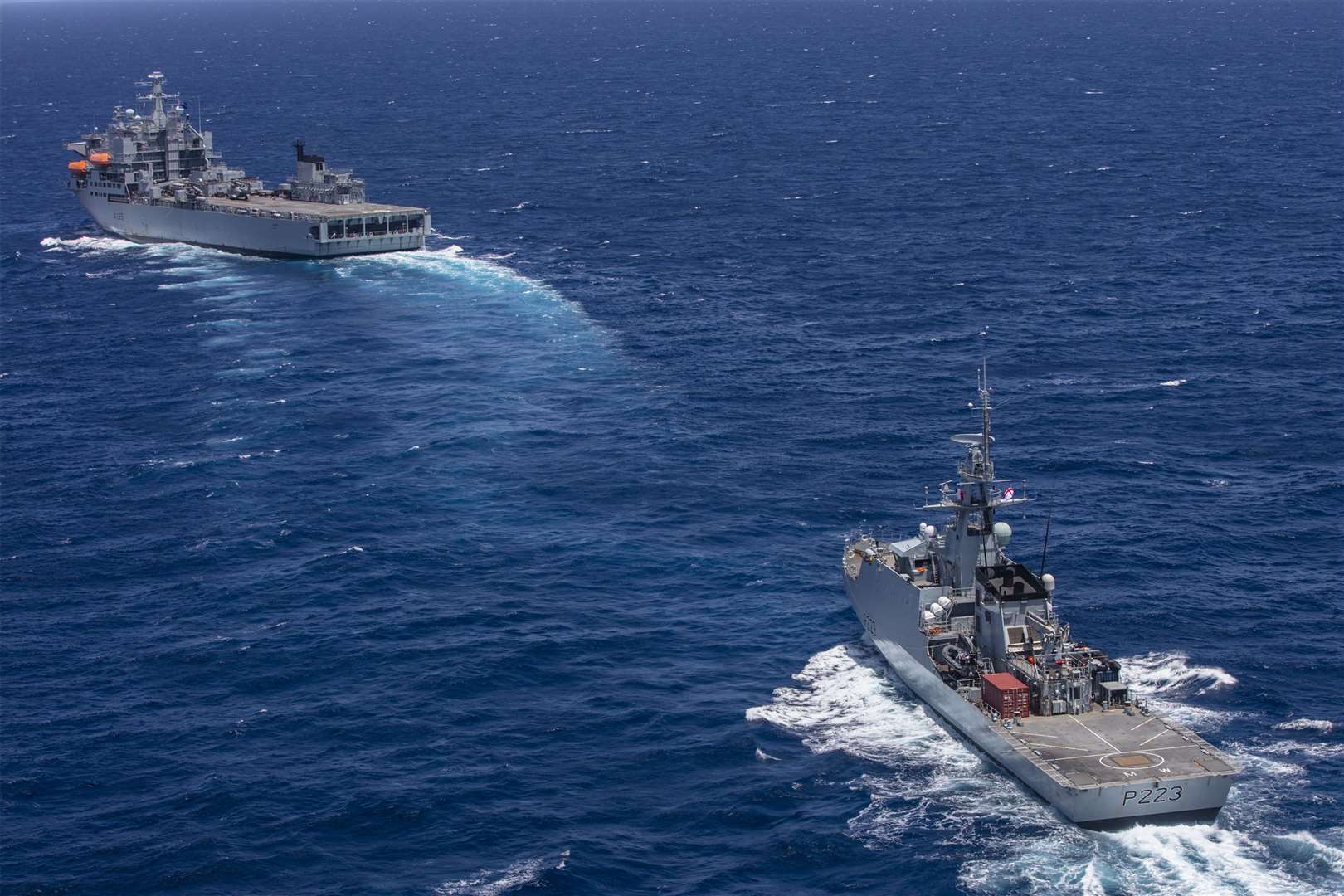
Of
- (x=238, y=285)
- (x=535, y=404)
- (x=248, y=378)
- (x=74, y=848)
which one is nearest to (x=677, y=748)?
(x=74, y=848)

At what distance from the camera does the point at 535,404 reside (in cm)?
13938

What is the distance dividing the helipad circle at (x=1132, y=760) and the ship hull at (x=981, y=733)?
6.45 feet

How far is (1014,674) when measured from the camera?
283ft

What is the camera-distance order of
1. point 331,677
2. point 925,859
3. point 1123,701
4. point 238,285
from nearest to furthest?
point 925,859 < point 1123,701 < point 331,677 < point 238,285

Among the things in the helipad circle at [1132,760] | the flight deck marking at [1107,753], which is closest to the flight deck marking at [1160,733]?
the flight deck marking at [1107,753]

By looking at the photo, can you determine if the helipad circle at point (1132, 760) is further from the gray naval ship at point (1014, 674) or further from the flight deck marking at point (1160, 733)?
the flight deck marking at point (1160, 733)

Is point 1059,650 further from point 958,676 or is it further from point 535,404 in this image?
point 535,404

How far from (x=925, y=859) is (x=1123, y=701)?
1638 cm

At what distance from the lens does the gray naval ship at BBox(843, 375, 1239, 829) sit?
247ft

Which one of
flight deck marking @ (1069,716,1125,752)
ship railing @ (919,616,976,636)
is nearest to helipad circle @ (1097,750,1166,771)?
flight deck marking @ (1069,716,1125,752)

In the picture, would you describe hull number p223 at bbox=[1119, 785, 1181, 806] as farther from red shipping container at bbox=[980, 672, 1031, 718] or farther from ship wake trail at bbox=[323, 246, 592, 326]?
ship wake trail at bbox=[323, 246, 592, 326]

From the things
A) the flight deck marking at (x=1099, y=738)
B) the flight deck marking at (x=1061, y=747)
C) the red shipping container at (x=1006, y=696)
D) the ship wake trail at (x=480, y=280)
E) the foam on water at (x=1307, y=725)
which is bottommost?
the foam on water at (x=1307, y=725)

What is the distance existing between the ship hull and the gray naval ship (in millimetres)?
84

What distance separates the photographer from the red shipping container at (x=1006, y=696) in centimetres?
8219
